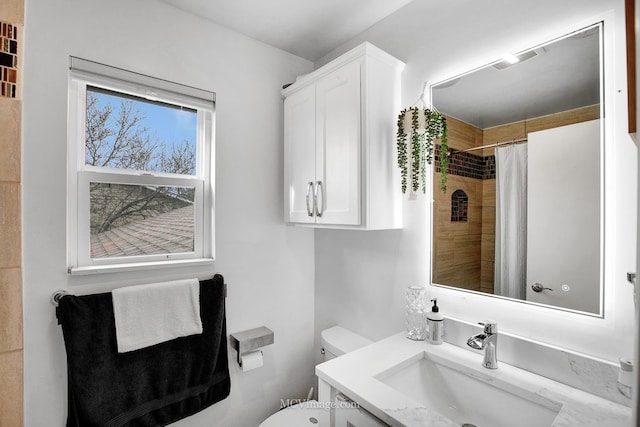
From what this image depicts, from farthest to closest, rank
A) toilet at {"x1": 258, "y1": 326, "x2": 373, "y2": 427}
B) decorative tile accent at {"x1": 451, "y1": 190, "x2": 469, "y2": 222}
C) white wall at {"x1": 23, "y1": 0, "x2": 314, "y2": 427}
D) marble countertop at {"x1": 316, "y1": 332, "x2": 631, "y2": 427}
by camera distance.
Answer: toilet at {"x1": 258, "y1": 326, "x2": 373, "y2": 427}
decorative tile accent at {"x1": 451, "y1": 190, "x2": 469, "y2": 222}
white wall at {"x1": 23, "y1": 0, "x2": 314, "y2": 427}
marble countertop at {"x1": 316, "y1": 332, "x2": 631, "y2": 427}

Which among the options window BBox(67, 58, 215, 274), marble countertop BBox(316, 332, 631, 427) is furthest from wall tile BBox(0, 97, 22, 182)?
marble countertop BBox(316, 332, 631, 427)

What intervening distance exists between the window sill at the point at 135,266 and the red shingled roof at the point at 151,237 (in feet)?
0.25

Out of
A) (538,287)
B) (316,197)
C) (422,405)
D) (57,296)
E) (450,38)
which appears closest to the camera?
(422,405)

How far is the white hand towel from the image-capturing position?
128 centimetres

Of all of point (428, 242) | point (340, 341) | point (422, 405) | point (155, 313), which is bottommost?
point (340, 341)

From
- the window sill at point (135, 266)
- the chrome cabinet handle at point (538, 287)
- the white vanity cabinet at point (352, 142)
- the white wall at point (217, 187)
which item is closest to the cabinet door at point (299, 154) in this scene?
the white vanity cabinet at point (352, 142)

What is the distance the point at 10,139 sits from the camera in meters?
1.12

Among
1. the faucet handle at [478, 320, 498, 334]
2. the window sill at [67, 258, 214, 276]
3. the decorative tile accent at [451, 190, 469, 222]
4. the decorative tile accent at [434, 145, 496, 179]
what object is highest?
the decorative tile accent at [434, 145, 496, 179]

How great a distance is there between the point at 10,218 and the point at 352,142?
1.38m

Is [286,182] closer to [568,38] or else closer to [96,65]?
[96,65]

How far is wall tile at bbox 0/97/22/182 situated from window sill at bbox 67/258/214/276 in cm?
42

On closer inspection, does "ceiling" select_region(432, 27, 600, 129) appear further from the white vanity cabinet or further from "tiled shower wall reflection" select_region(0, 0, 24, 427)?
"tiled shower wall reflection" select_region(0, 0, 24, 427)

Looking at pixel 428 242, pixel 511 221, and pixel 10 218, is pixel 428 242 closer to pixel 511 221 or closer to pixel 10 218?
pixel 511 221

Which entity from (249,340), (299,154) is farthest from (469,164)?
(249,340)
